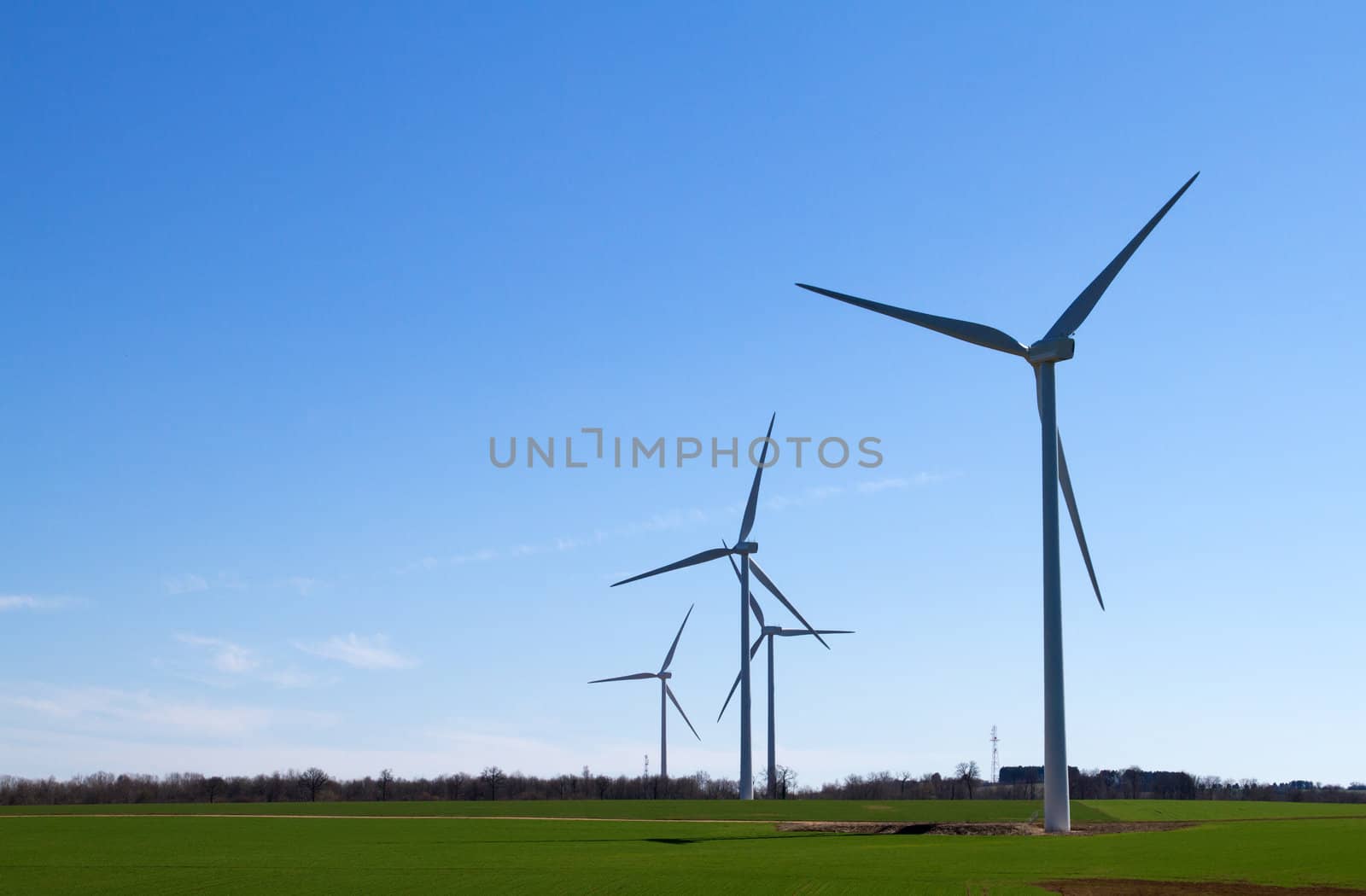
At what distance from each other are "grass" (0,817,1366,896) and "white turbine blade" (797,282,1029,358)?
66.2 ft

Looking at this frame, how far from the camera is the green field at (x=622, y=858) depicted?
32500mm

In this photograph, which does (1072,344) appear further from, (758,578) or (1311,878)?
(758,578)

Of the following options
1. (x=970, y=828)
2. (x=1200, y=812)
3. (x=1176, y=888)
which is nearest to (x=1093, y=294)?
(x=970, y=828)

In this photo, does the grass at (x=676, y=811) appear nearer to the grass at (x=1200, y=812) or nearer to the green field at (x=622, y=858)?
the grass at (x=1200, y=812)

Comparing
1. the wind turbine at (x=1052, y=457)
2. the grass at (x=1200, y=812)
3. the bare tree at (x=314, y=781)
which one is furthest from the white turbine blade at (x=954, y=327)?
the bare tree at (x=314, y=781)

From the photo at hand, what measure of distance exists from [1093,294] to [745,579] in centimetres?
3916

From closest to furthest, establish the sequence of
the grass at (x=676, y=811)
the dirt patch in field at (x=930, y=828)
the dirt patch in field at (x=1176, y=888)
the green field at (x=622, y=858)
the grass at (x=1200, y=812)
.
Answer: the dirt patch in field at (x=1176, y=888) → the green field at (x=622, y=858) → the dirt patch in field at (x=930, y=828) → the grass at (x=676, y=811) → the grass at (x=1200, y=812)

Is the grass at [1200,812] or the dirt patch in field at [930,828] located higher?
the dirt patch in field at [930,828]

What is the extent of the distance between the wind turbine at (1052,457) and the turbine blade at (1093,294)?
0.04 m

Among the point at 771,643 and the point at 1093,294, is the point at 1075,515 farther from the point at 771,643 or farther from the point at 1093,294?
the point at 771,643

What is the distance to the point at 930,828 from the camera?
5853 centimetres

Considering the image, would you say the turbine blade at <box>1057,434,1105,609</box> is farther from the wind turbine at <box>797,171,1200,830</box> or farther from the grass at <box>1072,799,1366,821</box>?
the grass at <box>1072,799,1366,821</box>

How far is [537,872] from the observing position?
36.2 m

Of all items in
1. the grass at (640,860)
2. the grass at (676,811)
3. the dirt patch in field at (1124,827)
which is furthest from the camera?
the grass at (676,811)
